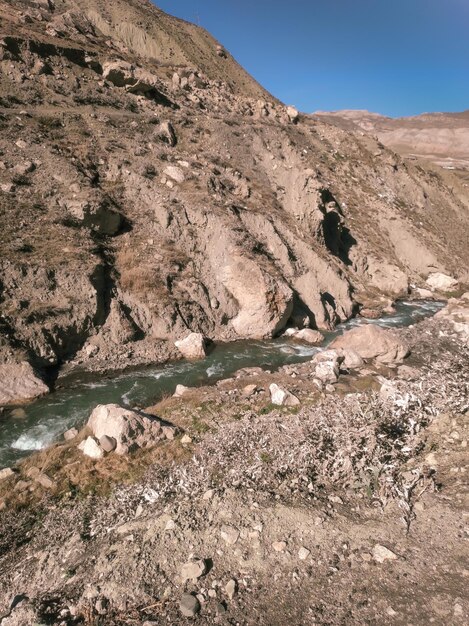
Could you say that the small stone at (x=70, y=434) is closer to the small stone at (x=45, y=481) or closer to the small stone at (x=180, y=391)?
the small stone at (x=45, y=481)

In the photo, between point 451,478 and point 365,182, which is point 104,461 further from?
point 365,182

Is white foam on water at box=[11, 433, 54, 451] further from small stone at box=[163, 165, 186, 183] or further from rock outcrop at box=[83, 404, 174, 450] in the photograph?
small stone at box=[163, 165, 186, 183]

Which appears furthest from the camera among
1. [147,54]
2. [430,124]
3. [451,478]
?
[430,124]

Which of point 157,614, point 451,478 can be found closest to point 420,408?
point 451,478

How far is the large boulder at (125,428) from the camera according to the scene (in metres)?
10.3

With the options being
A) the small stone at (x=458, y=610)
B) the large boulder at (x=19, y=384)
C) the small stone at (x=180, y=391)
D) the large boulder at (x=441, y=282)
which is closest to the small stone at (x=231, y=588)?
the small stone at (x=458, y=610)

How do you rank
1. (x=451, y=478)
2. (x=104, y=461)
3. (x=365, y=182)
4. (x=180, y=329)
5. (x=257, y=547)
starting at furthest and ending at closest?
(x=365, y=182), (x=180, y=329), (x=104, y=461), (x=451, y=478), (x=257, y=547)

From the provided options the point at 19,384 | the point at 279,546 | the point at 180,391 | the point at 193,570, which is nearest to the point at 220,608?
the point at 193,570

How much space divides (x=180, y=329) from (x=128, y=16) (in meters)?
64.2

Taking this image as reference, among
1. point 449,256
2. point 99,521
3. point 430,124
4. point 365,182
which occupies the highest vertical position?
point 430,124

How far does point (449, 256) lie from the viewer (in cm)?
3616

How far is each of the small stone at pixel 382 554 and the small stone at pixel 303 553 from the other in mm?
1127

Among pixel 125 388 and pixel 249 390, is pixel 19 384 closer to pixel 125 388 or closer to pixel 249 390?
pixel 125 388

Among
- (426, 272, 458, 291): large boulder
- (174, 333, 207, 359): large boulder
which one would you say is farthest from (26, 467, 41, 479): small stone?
(426, 272, 458, 291): large boulder
